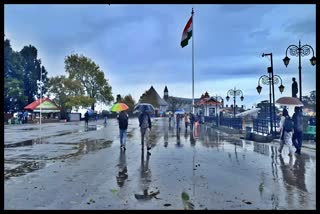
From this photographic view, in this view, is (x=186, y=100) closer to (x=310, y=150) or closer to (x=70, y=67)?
(x=70, y=67)

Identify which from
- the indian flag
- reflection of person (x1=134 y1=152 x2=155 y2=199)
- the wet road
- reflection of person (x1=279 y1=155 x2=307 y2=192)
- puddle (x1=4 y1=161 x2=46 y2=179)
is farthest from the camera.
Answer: the indian flag

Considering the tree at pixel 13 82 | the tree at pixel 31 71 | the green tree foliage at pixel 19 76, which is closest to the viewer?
the tree at pixel 13 82

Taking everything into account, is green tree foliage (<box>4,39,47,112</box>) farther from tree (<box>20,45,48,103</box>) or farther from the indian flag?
the indian flag

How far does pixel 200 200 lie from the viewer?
17.4 feet

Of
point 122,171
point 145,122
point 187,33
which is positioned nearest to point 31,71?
point 187,33

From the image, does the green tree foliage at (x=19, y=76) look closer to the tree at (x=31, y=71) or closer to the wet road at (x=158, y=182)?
the tree at (x=31, y=71)

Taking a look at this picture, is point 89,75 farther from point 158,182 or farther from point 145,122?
point 158,182

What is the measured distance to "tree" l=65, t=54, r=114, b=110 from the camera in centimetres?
6962

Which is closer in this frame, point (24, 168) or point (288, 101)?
point (24, 168)

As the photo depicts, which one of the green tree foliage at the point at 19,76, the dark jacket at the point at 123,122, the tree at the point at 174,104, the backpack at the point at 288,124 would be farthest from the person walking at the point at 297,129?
the tree at the point at 174,104

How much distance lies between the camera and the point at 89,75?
70.2 metres

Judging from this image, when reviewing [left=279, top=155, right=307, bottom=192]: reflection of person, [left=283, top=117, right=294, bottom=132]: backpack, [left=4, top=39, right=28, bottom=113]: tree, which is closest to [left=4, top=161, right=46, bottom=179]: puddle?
[left=279, top=155, right=307, bottom=192]: reflection of person

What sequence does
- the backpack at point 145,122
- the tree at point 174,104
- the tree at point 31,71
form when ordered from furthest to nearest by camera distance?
the tree at point 174,104 < the tree at point 31,71 < the backpack at point 145,122

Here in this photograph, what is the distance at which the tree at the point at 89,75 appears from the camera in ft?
228
